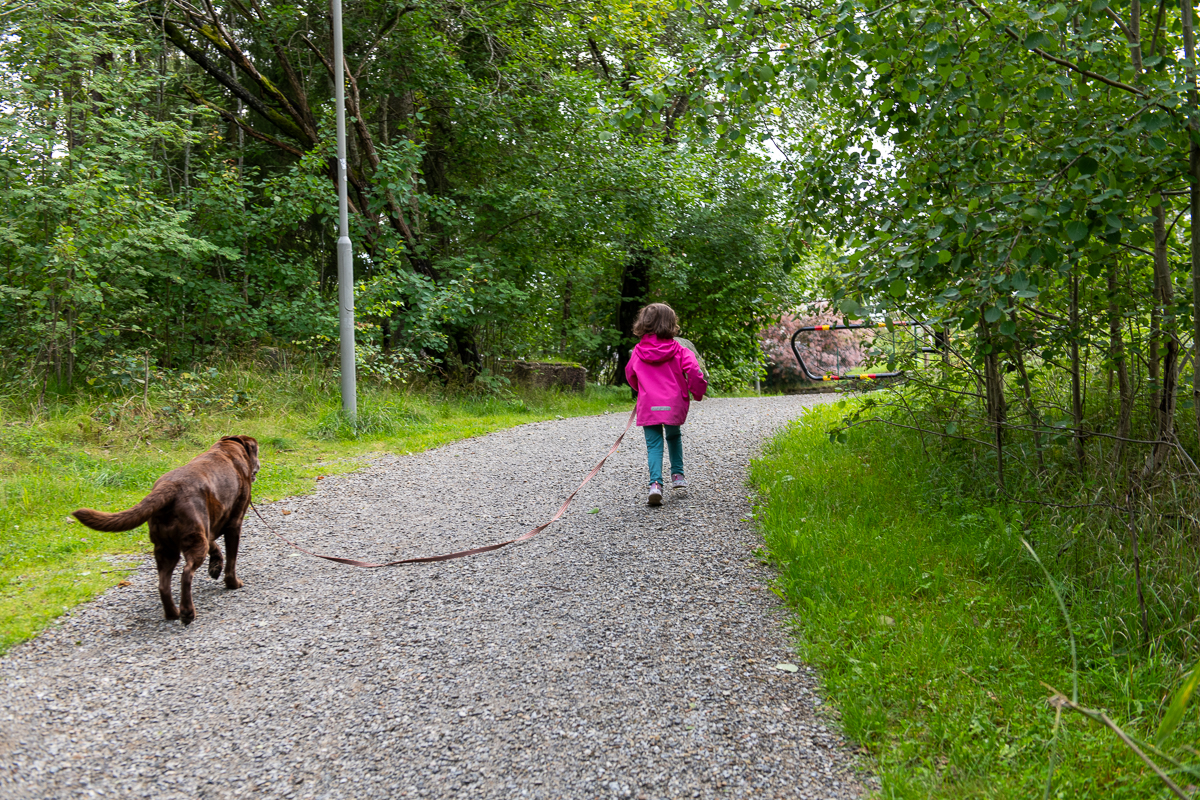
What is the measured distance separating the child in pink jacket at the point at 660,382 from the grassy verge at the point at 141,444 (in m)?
3.70

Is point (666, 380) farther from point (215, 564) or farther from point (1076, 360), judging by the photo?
point (215, 564)

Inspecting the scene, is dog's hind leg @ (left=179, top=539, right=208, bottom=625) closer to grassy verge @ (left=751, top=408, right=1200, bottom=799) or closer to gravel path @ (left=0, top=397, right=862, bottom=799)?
gravel path @ (left=0, top=397, right=862, bottom=799)

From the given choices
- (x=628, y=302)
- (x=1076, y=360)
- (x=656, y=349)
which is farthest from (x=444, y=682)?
(x=628, y=302)

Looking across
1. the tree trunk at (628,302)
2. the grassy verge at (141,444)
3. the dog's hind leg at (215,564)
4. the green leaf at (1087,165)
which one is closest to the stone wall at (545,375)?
the grassy verge at (141,444)

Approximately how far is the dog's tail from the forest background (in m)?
3.60

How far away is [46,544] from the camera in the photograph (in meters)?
5.77

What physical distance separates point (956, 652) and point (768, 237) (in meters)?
15.3

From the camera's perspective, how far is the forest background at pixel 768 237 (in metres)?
3.48

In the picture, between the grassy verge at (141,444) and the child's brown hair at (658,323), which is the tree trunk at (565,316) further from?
the child's brown hair at (658,323)

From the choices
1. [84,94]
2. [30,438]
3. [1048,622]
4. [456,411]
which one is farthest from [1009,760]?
[84,94]

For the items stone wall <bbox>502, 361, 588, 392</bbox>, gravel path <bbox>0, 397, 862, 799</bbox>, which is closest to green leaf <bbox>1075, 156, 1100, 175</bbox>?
gravel path <bbox>0, 397, 862, 799</bbox>

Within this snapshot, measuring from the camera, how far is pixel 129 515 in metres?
4.13

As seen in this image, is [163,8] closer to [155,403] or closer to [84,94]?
[84,94]

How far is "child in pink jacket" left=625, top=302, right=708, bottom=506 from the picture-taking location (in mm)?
6719
